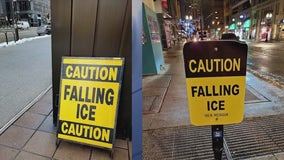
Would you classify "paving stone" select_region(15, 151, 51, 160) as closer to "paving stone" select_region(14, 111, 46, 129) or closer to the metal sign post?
"paving stone" select_region(14, 111, 46, 129)

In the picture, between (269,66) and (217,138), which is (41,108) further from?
(269,66)

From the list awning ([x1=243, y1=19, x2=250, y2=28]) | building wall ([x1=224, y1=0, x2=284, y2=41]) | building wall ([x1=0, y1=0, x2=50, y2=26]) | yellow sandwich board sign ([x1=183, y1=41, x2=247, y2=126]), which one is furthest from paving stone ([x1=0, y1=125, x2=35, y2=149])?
building wall ([x1=0, y1=0, x2=50, y2=26])

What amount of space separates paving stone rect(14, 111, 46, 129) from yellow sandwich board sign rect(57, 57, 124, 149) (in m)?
0.87

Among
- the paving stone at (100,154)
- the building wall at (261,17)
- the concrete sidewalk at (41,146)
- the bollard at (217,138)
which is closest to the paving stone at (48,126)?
the concrete sidewalk at (41,146)

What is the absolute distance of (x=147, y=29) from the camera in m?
8.55

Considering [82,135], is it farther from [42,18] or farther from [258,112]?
[42,18]

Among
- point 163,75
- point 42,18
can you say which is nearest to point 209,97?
point 163,75

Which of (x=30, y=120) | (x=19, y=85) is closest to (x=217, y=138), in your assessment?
(x=30, y=120)

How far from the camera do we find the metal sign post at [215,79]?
6.98 ft

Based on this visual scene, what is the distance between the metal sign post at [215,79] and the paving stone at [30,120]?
9.06 feet

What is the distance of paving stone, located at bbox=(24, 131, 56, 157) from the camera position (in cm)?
340

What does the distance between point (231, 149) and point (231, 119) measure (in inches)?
53.4

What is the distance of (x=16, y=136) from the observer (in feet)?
12.3

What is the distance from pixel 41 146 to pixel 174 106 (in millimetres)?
2590
